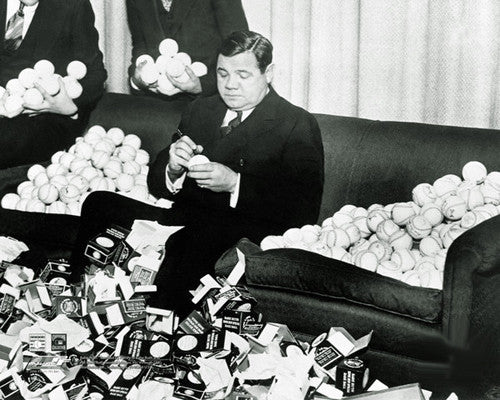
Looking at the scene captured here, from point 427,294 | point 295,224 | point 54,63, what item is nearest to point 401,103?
point 295,224

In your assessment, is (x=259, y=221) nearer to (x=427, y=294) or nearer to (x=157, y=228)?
(x=157, y=228)

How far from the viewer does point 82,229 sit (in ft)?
7.07

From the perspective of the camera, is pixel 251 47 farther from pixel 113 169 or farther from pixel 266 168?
pixel 113 169

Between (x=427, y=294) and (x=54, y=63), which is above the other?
(x=54, y=63)

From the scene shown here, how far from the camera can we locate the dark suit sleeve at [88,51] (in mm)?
2949

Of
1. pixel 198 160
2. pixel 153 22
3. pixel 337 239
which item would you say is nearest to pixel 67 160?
pixel 153 22

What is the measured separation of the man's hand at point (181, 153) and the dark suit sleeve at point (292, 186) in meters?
0.18

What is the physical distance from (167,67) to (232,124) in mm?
517

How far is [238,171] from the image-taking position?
2.28 meters

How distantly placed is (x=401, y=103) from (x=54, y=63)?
1380mm

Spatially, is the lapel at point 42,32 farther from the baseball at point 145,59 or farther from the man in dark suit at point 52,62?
the baseball at point 145,59

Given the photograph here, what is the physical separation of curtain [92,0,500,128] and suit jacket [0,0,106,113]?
0.68m

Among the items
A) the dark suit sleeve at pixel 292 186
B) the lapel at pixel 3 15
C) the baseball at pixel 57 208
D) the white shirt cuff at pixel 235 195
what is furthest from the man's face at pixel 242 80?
the lapel at pixel 3 15

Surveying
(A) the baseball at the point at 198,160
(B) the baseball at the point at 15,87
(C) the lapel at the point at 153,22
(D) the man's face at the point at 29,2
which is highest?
(D) the man's face at the point at 29,2
